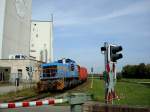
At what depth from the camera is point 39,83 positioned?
110 feet

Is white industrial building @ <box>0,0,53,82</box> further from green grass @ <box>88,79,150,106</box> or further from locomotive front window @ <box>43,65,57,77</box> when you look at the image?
green grass @ <box>88,79,150,106</box>

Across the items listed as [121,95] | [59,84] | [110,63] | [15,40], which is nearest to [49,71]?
[59,84]

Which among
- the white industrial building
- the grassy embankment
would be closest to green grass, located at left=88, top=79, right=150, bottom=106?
the grassy embankment

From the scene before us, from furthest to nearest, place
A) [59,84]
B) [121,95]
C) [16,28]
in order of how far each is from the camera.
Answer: [16,28], [59,84], [121,95]

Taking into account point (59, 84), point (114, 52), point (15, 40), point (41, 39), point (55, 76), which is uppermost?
point (41, 39)

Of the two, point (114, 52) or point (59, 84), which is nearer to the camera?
point (114, 52)

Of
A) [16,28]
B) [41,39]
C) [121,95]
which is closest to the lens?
[121,95]

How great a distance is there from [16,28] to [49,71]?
46.9 metres

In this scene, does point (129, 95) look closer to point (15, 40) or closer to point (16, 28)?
point (15, 40)

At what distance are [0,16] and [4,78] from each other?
13277mm

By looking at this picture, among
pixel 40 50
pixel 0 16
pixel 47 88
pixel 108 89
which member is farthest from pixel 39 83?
pixel 40 50

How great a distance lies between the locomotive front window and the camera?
33812 mm

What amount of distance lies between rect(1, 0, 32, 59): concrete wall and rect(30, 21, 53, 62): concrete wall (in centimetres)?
1564

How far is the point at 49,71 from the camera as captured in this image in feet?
112
